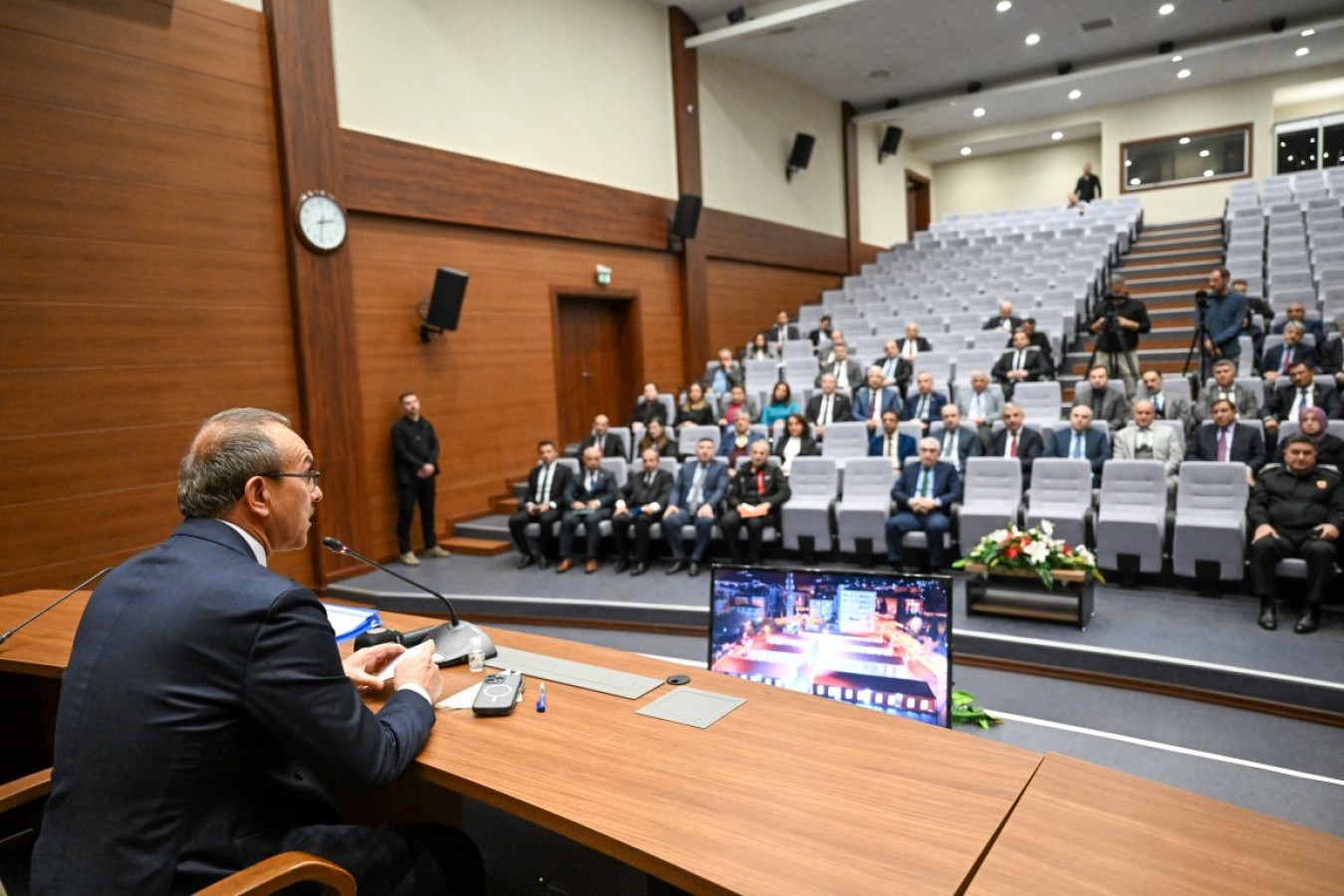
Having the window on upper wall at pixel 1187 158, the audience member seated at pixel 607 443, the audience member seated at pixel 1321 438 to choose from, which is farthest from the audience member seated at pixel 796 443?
the window on upper wall at pixel 1187 158

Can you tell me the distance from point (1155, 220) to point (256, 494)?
48.0ft

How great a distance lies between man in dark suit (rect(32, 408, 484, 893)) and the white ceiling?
27.9ft

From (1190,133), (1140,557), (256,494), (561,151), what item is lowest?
(1140,557)

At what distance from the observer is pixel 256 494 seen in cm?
136

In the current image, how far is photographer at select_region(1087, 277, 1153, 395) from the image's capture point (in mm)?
6668

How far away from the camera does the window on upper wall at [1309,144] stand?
1226cm

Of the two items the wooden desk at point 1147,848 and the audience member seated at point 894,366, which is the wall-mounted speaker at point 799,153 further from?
the wooden desk at point 1147,848

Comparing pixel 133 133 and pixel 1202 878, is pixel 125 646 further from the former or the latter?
pixel 133 133

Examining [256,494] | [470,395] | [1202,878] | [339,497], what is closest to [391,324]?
[470,395]

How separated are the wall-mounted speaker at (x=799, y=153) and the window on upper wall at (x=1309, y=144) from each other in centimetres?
740

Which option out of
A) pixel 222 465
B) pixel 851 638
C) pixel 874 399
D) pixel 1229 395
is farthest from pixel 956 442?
pixel 222 465

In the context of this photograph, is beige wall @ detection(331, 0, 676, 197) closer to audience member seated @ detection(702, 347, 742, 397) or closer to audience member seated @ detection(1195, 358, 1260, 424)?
audience member seated @ detection(702, 347, 742, 397)

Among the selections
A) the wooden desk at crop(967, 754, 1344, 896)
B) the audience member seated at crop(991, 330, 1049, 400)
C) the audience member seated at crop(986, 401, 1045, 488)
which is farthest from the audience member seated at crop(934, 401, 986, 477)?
the wooden desk at crop(967, 754, 1344, 896)

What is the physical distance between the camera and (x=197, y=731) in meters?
1.18
